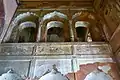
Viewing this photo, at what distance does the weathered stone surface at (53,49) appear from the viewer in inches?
160

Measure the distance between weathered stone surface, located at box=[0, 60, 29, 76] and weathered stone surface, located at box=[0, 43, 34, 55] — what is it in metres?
0.27

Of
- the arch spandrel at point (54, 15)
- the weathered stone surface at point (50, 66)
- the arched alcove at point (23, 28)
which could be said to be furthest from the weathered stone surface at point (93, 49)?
the arch spandrel at point (54, 15)

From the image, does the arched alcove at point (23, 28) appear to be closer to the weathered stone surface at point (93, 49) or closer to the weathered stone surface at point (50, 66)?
the weathered stone surface at point (50, 66)

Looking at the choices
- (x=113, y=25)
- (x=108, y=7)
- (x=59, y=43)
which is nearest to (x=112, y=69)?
(x=113, y=25)

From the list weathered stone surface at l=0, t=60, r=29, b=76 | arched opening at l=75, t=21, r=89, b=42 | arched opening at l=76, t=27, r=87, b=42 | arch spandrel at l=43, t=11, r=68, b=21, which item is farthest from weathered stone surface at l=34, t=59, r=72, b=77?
arch spandrel at l=43, t=11, r=68, b=21

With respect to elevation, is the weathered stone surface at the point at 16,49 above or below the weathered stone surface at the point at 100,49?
below

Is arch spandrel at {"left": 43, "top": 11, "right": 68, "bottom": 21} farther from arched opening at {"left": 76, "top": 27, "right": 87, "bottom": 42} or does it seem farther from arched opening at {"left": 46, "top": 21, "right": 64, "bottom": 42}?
arched opening at {"left": 76, "top": 27, "right": 87, "bottom": 42}

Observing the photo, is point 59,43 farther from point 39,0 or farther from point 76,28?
point 39,0

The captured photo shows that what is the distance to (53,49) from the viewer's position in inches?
163

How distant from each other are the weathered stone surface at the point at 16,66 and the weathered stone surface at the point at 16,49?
271mm

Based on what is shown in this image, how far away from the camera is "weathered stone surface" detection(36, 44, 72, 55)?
4.07 metres

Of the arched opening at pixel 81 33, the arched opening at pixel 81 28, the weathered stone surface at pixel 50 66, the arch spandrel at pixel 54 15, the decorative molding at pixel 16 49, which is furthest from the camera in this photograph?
the arch spandrel at pixel 54 15

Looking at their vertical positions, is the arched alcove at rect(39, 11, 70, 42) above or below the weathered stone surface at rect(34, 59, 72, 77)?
above

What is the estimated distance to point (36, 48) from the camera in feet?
13.8
